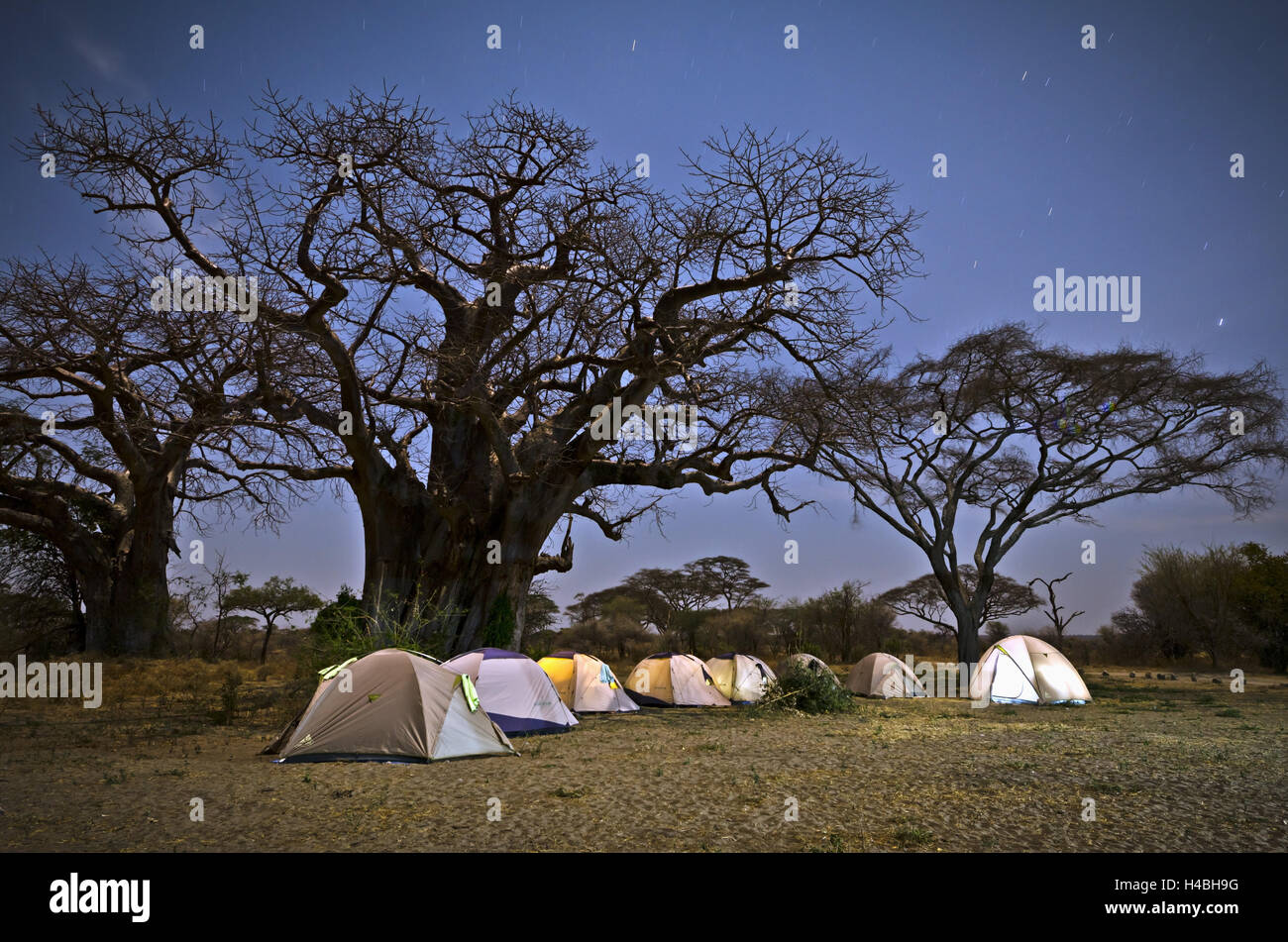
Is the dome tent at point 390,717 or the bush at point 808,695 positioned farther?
the bush at point 808,695

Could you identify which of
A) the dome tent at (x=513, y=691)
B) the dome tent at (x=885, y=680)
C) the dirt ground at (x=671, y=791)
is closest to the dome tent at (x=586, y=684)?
the dome tent at (x=513, y=691)

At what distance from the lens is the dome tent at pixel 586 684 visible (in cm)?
1363

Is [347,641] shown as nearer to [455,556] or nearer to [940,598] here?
[455,556]

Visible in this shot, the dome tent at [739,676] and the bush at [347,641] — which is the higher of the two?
the bush at [347,641]

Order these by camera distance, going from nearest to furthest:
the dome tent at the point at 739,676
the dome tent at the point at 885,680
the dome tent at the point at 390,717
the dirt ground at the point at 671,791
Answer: the dirt ground at the point at 671,791, the dome tent at the point at 390,717, the dome tent at the point at 739,676, the dome tent at the point at 885,680

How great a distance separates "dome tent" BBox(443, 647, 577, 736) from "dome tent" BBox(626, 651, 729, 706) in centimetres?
450

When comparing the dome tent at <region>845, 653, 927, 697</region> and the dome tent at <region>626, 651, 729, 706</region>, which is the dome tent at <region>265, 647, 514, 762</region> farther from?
the dome tent at <region>845, 653, 927, 697</region>

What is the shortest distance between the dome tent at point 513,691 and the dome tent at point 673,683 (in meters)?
4.50

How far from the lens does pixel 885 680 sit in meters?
18.3

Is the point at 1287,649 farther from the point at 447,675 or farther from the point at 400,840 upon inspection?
the point at 400,840

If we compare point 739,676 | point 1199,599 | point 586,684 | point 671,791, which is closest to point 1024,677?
point 739,676

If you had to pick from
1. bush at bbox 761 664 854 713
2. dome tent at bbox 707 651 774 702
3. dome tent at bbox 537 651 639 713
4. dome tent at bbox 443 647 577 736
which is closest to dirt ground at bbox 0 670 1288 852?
dome tent at bbox 443 647 577 736

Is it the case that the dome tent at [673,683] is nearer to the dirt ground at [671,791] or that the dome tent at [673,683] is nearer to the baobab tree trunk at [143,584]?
the dirt ground at [671,791]
